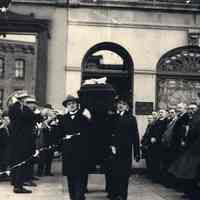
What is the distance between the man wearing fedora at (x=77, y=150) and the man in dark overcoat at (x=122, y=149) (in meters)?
1.68

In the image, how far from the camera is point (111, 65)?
18.3 meters

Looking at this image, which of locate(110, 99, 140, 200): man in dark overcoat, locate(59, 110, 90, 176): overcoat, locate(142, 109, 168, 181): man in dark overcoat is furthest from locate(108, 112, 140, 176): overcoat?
locate(142, 109, 168, 181): man in dark overcoat

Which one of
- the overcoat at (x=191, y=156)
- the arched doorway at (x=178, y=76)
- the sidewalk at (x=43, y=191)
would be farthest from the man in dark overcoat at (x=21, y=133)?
the arched doorway at (x=178, y=76)

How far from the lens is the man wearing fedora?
371 inches

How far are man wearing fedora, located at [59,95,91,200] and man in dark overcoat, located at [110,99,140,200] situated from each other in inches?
66.0

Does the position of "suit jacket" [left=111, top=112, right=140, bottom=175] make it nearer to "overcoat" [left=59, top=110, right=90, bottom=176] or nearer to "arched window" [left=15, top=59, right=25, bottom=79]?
"overcoat" [left=59, top=110, right=90, bottom=176]

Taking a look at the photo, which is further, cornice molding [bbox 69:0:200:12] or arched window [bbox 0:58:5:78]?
arched window [bbox 0:58:5:78]

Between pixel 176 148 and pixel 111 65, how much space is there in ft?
19.2

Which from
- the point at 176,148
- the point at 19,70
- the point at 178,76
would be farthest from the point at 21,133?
the point at 19,70

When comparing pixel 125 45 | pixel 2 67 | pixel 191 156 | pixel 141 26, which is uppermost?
pixel 2 67

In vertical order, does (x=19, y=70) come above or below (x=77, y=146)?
above

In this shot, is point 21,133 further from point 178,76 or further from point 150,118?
point 178,76

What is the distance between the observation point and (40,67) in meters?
17.3

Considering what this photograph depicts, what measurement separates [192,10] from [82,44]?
11.1ft
